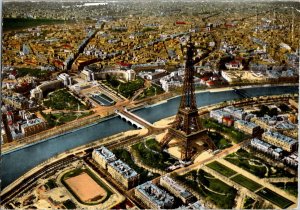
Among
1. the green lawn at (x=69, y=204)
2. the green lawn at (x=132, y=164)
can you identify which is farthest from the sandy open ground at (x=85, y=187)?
the green lawn at (x=132, y=164)

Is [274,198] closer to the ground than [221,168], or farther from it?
closer to the ground

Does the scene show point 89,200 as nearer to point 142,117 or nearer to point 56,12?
point 142,117

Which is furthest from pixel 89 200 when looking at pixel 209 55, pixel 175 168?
pixel 209 55

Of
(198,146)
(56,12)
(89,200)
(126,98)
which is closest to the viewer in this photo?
(89,200)

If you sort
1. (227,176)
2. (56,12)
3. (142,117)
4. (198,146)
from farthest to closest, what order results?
1. (56,12)
2. (142,117)
3. (198,146)
4. (227,176)

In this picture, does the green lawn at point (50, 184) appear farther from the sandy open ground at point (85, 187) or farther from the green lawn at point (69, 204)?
the green lawn at point (69, 204)

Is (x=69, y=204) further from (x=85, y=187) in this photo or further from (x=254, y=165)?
(x=254, y=165)

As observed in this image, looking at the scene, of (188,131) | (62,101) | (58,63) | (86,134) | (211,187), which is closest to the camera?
(211,187)

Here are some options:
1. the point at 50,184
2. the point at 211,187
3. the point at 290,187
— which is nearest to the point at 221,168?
the point at 211,187
